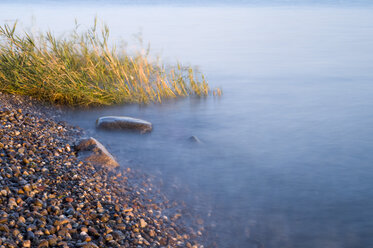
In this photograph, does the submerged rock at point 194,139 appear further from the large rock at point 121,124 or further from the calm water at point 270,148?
the large rock at point 121,124

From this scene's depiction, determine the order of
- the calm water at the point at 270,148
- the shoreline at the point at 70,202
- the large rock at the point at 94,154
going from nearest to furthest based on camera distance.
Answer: the shoreline at the point at 70,202
the calm water at the point at 270,148
the large rock at the point at 94,154

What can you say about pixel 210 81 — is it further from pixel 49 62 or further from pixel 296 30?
pixel 296 30

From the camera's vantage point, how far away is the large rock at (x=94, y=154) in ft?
17.4

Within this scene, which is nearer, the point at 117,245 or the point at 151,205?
the point at 117,245

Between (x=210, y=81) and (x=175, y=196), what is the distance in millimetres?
6822

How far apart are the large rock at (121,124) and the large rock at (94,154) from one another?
145cm

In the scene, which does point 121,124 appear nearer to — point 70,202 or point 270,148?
point 270,148

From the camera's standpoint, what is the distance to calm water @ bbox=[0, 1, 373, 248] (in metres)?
4.66

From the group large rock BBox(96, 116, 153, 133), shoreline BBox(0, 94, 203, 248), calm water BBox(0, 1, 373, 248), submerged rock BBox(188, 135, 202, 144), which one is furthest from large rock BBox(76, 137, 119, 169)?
submerged rock BBox(188, 135, 202, 144)

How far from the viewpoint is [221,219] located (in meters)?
4.62

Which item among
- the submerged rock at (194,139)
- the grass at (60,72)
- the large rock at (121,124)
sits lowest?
the submerged rock at (194,139)

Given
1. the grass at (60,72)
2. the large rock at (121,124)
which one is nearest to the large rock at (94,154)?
the large rock at (121,124)

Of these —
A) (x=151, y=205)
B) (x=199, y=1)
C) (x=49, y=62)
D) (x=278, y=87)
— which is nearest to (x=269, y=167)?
A: (x=151, y=205)

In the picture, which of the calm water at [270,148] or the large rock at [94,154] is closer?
the calm water at [270,148]
